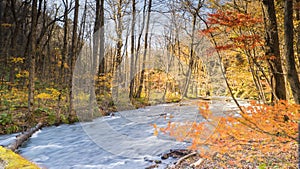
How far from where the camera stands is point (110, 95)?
35.7ft

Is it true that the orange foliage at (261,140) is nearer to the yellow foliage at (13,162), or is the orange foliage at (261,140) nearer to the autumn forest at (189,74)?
the autumn forest at (189,74)

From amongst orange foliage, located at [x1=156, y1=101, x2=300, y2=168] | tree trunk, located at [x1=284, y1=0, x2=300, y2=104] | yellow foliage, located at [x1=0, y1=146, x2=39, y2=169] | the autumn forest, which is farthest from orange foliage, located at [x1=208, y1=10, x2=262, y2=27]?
yellow foliage, located at [x1=0, y1=146, x2=39, y2=169]

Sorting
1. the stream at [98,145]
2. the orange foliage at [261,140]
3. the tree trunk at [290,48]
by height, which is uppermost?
the tree trunk at [290,48]

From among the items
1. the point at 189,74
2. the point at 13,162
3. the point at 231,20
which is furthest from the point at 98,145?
the point at 189,74

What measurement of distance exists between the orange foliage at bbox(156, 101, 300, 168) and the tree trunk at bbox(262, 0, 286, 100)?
403 mm

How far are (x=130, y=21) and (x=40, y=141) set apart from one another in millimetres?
8415

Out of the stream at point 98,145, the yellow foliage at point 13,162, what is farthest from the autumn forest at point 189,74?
the yellow foliage at point 13,162

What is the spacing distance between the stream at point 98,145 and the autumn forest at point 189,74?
1.86ft

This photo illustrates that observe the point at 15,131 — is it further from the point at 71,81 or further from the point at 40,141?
the point at 71,81

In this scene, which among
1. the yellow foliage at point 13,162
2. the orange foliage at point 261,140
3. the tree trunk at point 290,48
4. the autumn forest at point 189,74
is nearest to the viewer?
the yellow foliage at point 13,162

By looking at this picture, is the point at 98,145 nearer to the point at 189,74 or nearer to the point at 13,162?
the point at 13,162

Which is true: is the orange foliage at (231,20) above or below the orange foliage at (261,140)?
above

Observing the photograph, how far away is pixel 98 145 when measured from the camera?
5738mm

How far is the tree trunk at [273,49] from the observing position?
4.68 meters
